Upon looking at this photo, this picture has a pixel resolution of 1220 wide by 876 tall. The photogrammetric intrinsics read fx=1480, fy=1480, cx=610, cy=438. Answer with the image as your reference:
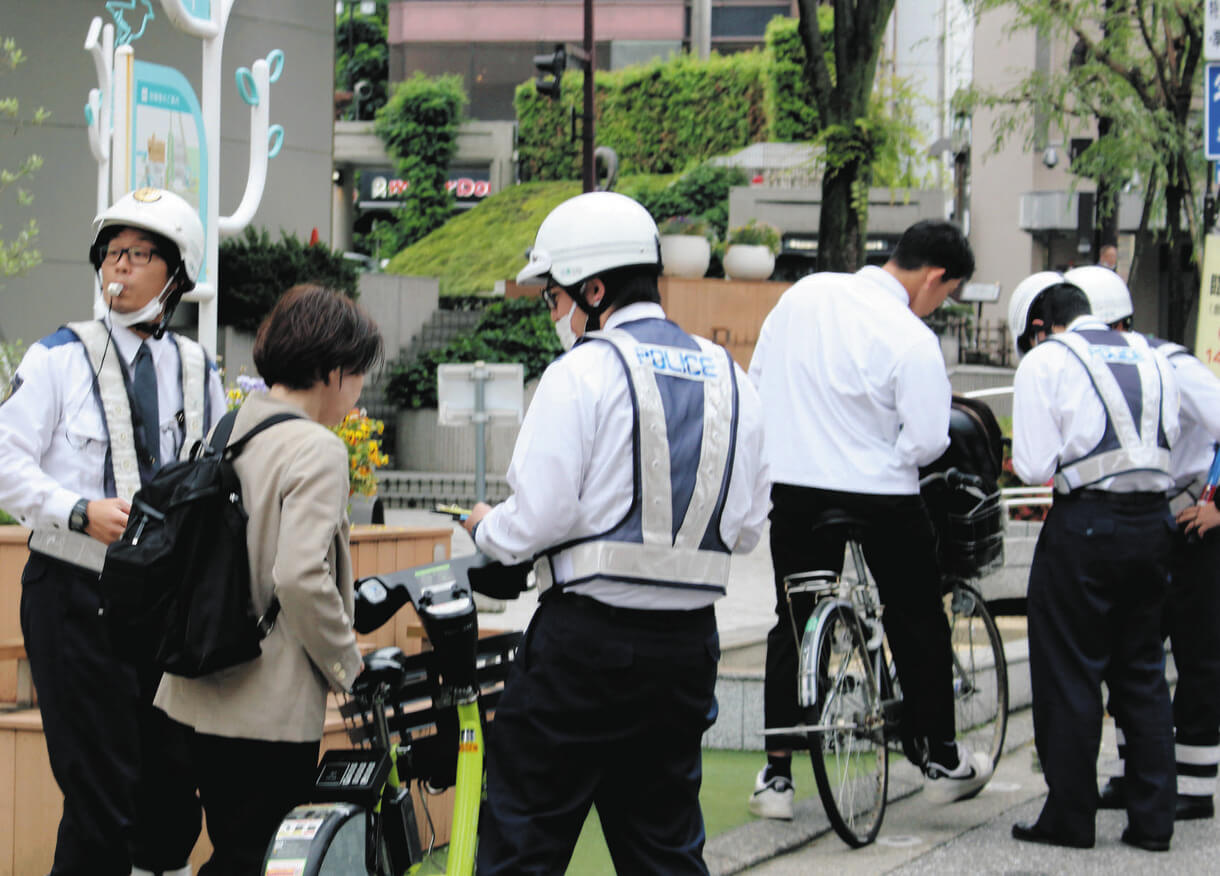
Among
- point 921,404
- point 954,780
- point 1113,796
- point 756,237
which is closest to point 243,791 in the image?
point 921,404

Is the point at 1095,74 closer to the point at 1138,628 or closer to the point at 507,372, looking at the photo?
the point at 507,372

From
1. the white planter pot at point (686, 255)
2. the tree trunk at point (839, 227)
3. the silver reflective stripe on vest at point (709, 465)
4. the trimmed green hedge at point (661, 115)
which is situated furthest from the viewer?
the trimmed green hedge at point (661, 115)

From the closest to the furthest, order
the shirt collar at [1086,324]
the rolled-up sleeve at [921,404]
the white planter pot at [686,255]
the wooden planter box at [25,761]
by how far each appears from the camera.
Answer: the wooden planter box at [25,761]
the rolled-up sleeve at [921,404]
the shirt collar at [1086,324]
the white planter pot at [686,255]

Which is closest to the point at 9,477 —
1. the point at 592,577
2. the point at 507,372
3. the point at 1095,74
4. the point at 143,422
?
the point at 143,422

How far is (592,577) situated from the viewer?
9.79ft

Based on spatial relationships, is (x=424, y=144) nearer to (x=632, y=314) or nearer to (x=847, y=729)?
(x=847, y=729)

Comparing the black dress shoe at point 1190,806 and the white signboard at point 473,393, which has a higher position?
the white signboard at point 473,393

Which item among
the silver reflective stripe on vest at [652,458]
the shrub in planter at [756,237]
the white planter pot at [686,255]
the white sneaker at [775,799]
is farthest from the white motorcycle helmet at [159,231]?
the shrub in planter at [756,237]

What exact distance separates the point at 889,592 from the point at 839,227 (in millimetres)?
7890

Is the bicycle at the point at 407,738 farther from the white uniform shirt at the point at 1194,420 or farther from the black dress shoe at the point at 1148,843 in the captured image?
the white uniform shirt at the point at 1194,420

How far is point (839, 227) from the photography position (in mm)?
12672

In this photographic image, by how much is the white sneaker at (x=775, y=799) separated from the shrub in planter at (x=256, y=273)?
12.5 meters

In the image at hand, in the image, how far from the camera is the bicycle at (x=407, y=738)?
3.02 m

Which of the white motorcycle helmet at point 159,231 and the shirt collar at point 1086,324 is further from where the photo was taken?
the shirt collar at point 1086,324
